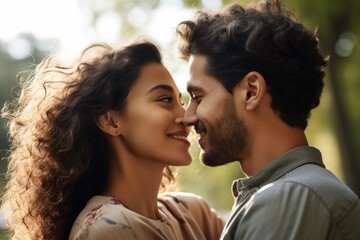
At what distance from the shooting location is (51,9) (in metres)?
14.6

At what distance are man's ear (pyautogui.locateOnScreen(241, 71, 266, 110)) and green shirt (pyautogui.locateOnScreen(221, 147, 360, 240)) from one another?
33cm

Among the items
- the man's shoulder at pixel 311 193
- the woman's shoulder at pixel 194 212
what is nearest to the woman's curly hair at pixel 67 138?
the woman's shoulder at pixel 194 212

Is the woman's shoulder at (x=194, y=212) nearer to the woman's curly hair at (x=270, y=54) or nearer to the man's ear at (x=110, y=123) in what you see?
the man's ear at (x=110, y=123)

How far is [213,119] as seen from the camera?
2.88 meters

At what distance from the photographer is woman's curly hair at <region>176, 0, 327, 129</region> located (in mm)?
2855

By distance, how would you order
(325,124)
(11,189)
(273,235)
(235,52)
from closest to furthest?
(273,235)
(235,52)
(11,189)
(325,124)

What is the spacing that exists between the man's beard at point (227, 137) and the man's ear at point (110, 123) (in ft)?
1.87

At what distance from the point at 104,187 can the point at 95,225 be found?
1.34ft

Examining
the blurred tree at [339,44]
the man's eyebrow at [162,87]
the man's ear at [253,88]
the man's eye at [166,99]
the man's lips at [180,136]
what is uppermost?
the man's ear at [253,88]

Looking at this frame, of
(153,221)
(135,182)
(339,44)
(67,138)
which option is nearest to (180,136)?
(135,182)

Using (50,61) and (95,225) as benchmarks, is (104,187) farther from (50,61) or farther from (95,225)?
(50,61)

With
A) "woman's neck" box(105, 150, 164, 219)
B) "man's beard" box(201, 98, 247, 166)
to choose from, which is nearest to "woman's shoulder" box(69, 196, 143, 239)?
"woman's neck" box(105, 150, 164, 219)

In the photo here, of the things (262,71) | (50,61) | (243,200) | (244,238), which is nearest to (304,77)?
(262,71)

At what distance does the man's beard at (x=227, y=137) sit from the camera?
2.83 meters
